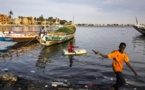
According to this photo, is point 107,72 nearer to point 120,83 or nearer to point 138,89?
point 138,89

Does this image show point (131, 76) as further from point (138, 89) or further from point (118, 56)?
point (118, 56)

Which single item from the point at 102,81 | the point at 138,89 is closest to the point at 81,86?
the point at 102,81

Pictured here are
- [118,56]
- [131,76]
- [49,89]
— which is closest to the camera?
[118,56]

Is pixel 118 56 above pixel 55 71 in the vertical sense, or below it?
above

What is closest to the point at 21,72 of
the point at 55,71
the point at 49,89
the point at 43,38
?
the point at 55,71

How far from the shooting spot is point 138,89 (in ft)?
34.6

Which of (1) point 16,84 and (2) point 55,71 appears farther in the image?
(2) point 55,71

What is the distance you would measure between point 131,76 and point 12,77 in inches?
300

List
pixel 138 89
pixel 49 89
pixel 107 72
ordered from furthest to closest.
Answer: pixel 107 72
pixel 138 89
pixel 49 89

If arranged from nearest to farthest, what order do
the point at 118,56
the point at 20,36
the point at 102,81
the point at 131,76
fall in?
the point at 118,56
the point at 102,81
the point at 131,76
the point at 20,36

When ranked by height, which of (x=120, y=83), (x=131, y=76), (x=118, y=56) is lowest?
(x=131, y=76)

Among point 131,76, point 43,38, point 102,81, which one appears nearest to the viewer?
point 102,81

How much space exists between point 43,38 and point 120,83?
843 inches

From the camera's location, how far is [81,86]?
10.7m
